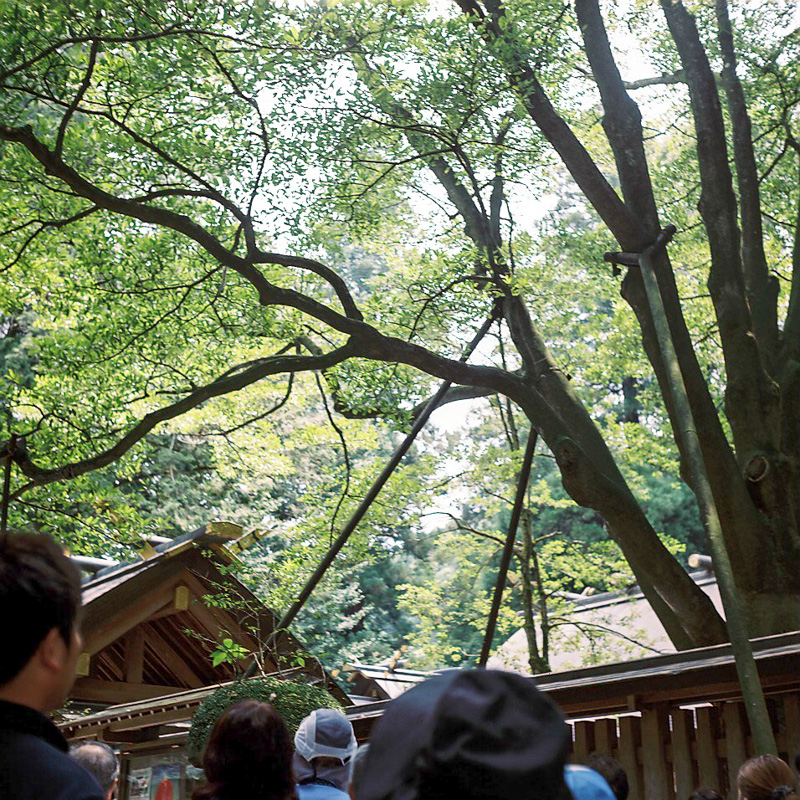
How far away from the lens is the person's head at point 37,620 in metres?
1.48

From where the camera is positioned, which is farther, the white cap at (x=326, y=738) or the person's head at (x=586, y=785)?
the white cap at (x=326, y=738)

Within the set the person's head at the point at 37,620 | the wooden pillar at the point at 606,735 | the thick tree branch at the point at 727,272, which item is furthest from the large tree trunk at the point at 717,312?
the person's head at the point at 37,620

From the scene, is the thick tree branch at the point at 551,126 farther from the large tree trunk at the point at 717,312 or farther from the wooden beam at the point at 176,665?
the wooden beam at the point at 176,665

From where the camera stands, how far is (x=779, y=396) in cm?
732

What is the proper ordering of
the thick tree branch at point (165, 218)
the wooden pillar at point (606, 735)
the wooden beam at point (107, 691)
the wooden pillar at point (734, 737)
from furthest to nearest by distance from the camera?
1. the wooden beam at point (107, 691)
2. the thick tree branch at point (165, 218)
3. the wooden pillar at point (606, 735)
4. the wooden pillar at point (734, 737)

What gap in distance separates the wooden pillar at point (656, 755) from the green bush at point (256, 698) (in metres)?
2.25

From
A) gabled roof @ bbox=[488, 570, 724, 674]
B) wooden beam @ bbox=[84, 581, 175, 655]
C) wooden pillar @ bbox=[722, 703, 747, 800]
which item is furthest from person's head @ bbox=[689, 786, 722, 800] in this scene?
gabled roof @ bbox=[488, 570, 724, 674]

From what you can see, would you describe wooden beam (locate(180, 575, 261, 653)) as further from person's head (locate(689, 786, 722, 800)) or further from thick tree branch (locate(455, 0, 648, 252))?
person's head (locate(689, 786, 722, 800))

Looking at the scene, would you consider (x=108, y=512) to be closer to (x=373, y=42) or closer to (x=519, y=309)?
(x=519, y=309)

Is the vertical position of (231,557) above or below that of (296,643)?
above

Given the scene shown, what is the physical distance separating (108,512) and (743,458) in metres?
5.82

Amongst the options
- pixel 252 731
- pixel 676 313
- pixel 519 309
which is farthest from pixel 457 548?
pixel 252 731

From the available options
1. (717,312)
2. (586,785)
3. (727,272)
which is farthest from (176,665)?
(586,785)

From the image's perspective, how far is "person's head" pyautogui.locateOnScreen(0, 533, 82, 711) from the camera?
1483 mm
